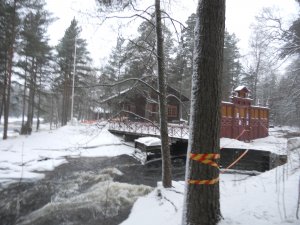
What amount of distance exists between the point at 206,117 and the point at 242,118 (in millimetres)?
16570

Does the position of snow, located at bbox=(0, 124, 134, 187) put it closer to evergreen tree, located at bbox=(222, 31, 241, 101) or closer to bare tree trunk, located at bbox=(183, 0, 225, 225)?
bare tree trunk, located at bbox=(183, 0, 225, 225)

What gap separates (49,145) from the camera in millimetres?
22531

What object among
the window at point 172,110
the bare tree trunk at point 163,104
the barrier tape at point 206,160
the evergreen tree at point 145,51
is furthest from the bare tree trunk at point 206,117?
the window at point 172,110

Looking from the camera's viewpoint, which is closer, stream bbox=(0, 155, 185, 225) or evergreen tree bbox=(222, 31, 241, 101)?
stream bbox=(0, 155, 185, 225)

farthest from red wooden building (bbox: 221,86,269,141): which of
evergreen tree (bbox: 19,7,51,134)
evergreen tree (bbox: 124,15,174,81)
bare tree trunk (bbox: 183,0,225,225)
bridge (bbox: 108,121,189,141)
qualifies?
evergreen tree (bbox: 19,7,51,134)

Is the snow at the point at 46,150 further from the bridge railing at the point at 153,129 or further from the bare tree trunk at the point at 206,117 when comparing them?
the bare tree trunk at the point at 206,117

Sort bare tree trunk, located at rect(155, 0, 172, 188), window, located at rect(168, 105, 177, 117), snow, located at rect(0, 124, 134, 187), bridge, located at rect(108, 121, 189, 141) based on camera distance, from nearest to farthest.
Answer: bare tree trunk, located at rect(155, 0, 172, 188), snow, located at rect(0, 124, 134, 187), bridge, located at rect(108, 121, 189, 141), window, located at rect(168, 105, 177, 117)

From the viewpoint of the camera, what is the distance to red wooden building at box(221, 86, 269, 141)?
17.8 m

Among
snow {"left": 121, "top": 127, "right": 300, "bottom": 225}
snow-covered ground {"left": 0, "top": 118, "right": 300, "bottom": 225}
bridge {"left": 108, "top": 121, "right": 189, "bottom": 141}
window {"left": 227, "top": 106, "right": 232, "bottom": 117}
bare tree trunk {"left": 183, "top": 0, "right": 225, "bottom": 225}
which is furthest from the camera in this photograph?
bridge {"left": 108, "top": 121, "right": 189, "bottom": 141}

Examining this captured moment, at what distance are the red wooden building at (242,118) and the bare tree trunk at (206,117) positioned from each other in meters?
13.9

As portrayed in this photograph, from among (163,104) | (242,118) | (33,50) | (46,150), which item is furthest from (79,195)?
(33,50)

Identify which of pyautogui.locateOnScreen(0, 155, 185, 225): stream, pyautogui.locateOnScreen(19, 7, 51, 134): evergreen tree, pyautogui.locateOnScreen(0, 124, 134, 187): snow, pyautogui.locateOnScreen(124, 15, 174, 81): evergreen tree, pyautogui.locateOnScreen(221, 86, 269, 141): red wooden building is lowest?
pyautogui.locateOnScreen(0, 155, 185, 225): stream

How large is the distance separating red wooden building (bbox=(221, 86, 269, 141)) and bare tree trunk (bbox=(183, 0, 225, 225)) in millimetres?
13894

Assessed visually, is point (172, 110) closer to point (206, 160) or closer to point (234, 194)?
point (234, 194)
